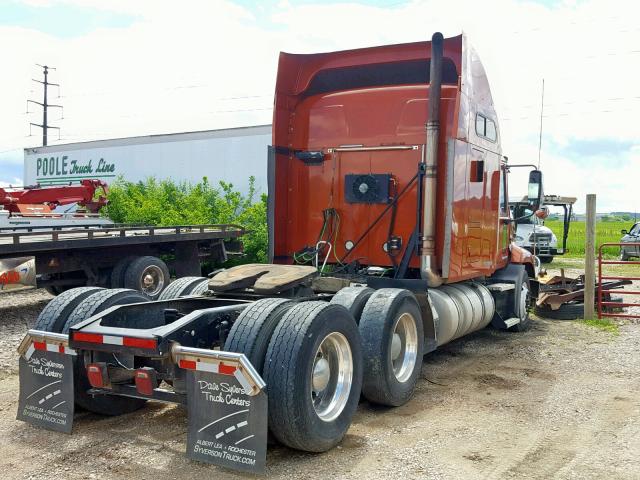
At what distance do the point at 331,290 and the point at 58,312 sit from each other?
8.79ft

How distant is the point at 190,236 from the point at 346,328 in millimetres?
7550

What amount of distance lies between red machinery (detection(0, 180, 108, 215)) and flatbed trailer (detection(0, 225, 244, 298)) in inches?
178

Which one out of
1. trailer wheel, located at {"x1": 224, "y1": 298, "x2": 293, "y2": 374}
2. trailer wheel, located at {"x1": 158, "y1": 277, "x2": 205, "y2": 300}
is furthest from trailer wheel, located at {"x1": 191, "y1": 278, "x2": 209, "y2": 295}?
trailer wheel, located at {"x1": 224, "y1": 298, "x2": 293, "y2": 374}

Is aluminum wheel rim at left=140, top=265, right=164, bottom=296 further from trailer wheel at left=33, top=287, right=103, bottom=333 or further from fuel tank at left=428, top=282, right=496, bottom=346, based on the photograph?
trailer wheel at left=33, top=287, right=103, bottom=333

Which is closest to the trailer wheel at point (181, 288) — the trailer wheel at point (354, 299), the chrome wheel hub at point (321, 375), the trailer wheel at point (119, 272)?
the trailer wheel at point (354, 299)

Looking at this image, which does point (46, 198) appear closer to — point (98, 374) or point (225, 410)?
point (98, 374)

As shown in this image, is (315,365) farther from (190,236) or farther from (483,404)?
(190,236)

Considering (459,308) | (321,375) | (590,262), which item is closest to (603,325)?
(590,262)

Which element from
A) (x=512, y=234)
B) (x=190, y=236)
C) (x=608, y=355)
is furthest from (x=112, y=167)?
(x=608, y=355)

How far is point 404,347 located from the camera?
5.79 m

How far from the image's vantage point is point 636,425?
16.9 ft

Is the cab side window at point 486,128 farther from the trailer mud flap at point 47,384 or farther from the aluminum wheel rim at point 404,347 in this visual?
the trailer mud flap at point 47,384

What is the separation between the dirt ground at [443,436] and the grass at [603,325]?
2380mm

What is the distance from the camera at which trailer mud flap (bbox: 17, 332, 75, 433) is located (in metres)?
4.52
